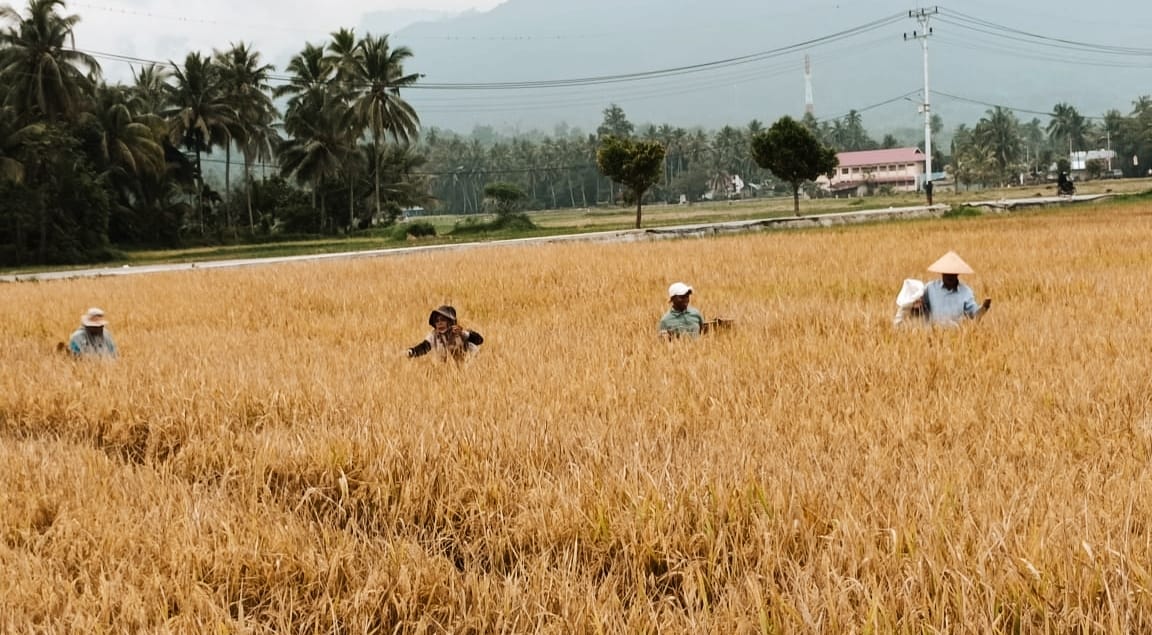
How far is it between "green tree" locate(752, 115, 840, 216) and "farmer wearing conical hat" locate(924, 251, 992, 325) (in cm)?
2975

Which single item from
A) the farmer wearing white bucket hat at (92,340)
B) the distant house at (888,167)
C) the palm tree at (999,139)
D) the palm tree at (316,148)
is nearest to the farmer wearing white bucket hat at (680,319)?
the farmer wearing white bucket hat at (92,340)

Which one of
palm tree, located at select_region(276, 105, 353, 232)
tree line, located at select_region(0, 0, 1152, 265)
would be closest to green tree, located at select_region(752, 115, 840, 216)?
tree line, located at select_region(0, 0, 1152, 265)

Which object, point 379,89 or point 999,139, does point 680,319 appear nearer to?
point 379,89

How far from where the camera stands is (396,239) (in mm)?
37031

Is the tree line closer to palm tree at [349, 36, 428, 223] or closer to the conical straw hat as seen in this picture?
palm tree at [349, 36, 428, 223]

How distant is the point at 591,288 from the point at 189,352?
5.78 m

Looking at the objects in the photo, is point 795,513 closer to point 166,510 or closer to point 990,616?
point 990,616

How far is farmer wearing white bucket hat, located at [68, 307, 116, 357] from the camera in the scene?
7547 mm

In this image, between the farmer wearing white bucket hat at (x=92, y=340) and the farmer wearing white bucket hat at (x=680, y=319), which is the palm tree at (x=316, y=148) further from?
the farmer wearing white bucket hat at (x=680, y=319)

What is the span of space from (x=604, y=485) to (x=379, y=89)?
45.0 m

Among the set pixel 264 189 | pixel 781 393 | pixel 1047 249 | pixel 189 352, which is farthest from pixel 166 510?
pixel 264 189

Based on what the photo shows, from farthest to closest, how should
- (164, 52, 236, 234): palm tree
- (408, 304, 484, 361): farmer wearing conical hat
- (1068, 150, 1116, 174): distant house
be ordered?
(1068, 150, 1116, 174): distant house
(164, 52, 236, 234): palm tree
(408, 304, 484, 361): farmer wearing conical hat

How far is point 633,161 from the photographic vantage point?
3478cm

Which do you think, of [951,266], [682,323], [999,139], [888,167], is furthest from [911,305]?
Result: [888,167]
